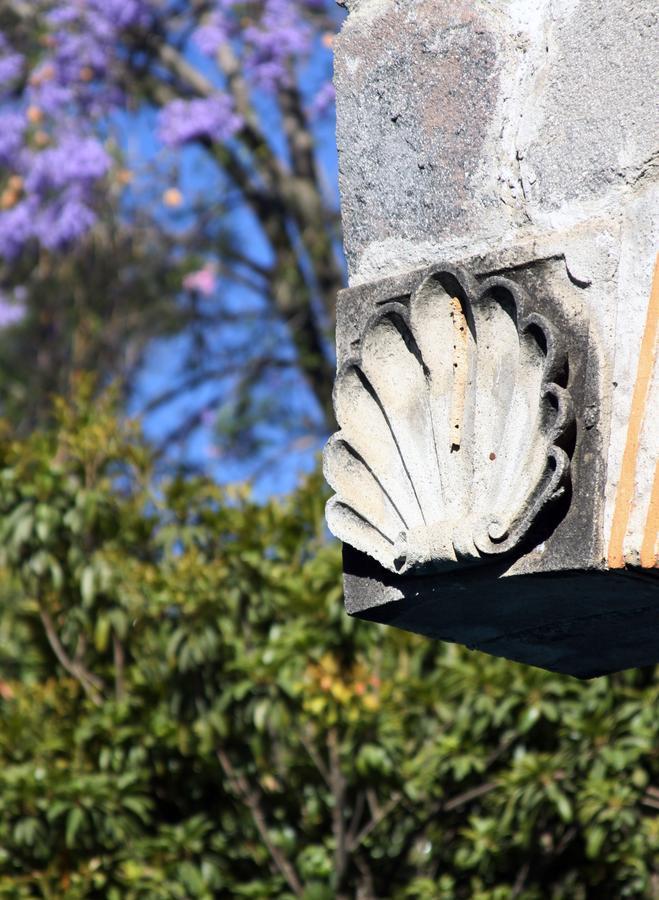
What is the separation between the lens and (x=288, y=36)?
895 centimetres

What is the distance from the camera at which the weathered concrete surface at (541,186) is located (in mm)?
1638

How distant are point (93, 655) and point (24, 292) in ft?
17.6

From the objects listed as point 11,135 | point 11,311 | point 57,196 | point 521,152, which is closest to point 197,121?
point 57,196

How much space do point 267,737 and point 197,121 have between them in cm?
568

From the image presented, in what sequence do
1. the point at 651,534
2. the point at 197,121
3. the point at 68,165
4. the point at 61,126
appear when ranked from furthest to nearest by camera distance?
the point at 61,126 → the point at 197,121 → the point at 68,165 → the point at 651,534

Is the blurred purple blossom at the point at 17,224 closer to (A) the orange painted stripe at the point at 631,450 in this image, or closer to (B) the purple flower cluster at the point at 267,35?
(B) the purple flower cluster at the point at 267,35

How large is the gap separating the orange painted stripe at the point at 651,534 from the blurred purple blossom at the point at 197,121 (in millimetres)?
7721

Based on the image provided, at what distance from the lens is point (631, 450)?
5.32 feet

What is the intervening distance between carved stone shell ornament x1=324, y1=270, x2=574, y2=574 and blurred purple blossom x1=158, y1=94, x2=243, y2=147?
738 centimetres

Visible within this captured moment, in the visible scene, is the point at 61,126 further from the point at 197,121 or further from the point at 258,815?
the point at 258,815

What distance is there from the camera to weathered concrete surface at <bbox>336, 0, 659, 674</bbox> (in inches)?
64.5

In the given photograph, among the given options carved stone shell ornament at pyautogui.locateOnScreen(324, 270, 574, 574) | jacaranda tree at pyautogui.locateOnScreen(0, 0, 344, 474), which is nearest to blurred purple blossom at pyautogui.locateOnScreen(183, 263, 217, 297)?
jacaranda tree at pyautogui.locateOnScreen(0, 0, 344, 474)

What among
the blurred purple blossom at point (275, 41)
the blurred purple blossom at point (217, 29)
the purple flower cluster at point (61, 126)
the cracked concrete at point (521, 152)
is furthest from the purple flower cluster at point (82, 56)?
the cracked concrete at point (521, 152)

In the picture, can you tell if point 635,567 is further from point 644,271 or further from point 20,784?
point 20,784
